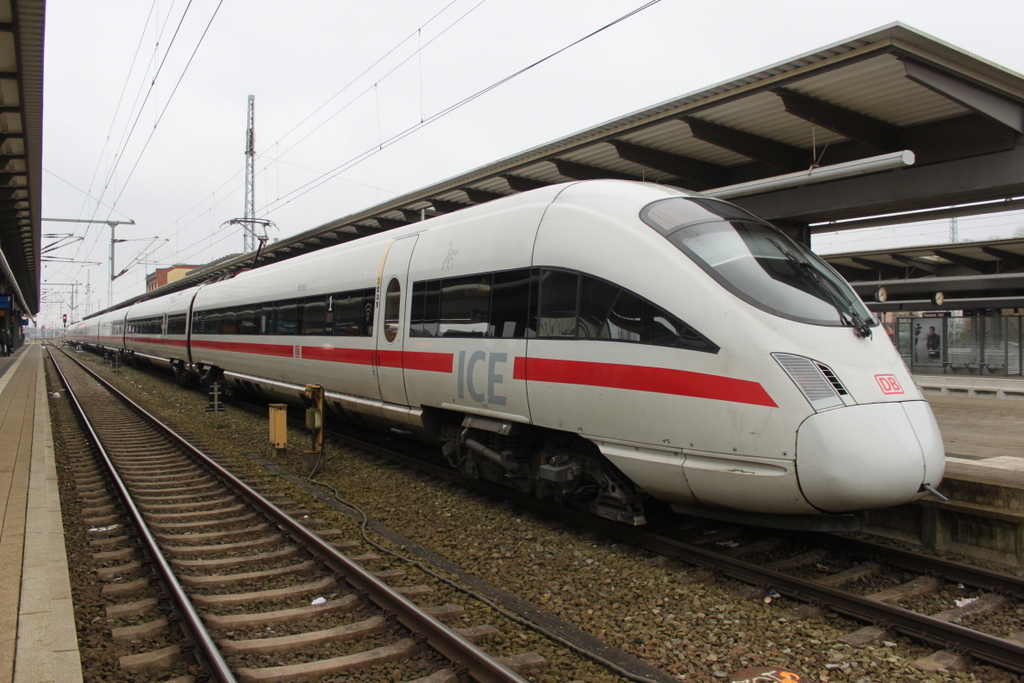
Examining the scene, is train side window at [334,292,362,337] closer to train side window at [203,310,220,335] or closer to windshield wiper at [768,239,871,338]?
windshield wiper at [768,239,871,338]

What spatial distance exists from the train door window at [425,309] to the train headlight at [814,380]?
3984 millimetres

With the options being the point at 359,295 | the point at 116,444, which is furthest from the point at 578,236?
the point at 116,444

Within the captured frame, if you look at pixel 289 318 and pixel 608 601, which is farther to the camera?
pixel 289 318

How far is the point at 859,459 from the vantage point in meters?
4.22

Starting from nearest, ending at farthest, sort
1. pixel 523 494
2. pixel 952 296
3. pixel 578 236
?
pixel 578 236 → pixel 523 494 → pixel 952 296

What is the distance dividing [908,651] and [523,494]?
12.8ft

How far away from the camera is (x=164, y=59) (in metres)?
11.5

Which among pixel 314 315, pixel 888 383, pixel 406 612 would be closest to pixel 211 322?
pixel 314 315

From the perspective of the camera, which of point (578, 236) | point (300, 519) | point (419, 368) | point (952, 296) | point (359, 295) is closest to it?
point (578, 236)

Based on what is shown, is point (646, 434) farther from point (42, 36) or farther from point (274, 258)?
point (274, 258)

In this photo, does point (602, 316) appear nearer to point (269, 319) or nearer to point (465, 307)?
point (465, 307)

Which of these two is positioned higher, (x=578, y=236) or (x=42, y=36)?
(x=42, y=36)

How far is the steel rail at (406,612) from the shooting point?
3.52 metres

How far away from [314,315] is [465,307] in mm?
4588
